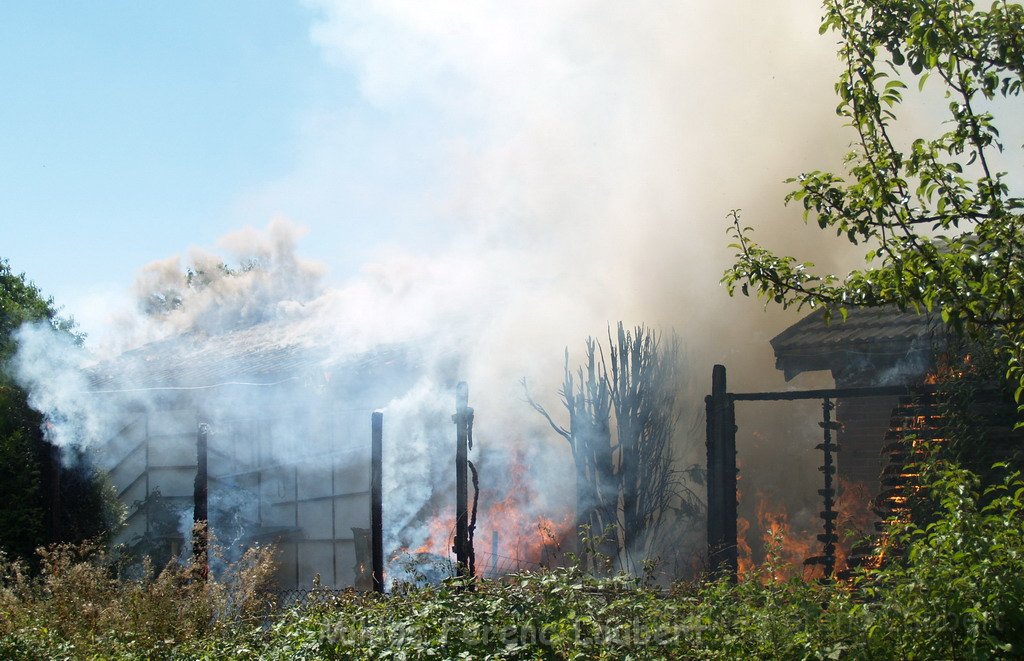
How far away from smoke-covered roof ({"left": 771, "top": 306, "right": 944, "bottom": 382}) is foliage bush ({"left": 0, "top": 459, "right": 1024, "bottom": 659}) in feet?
7.73

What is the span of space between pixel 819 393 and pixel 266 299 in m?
29.9

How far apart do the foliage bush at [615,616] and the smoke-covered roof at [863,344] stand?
2.36m

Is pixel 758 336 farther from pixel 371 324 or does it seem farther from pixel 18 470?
pixel 18 470

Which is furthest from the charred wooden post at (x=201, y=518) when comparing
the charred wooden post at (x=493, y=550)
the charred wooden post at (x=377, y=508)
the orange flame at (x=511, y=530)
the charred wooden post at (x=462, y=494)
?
the charred wooden post at (x=493, y=550)

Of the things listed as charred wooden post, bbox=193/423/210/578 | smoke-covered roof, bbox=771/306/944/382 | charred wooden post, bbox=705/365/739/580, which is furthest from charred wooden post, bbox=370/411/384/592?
smoke-covered roof, bbox=771/306/944/382

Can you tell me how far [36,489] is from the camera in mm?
10766

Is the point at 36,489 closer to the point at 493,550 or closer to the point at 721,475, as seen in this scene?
the point at 493,550

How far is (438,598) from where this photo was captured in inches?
204

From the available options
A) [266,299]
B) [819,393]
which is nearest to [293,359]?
[819,393]

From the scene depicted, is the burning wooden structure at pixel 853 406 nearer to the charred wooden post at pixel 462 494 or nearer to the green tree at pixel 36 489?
the charred wooden post at pixel 462 494

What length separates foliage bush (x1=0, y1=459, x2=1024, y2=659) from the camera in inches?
143

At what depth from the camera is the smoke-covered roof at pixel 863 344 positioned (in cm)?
883

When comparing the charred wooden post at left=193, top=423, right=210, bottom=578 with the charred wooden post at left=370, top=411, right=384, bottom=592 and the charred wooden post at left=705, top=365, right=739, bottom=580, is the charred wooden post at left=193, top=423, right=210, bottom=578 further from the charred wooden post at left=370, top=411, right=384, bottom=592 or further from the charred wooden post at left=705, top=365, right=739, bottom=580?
the charred wooden post at left=705, top=365, right=739, bottom=580

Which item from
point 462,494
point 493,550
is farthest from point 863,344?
point 493,550
